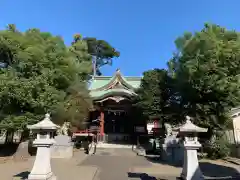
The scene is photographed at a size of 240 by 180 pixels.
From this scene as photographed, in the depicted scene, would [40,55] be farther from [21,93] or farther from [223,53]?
[223,53]

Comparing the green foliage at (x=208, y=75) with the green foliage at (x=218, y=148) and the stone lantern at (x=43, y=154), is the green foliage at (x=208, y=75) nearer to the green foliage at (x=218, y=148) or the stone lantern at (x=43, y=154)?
the green foliage at (x=218, y=148)

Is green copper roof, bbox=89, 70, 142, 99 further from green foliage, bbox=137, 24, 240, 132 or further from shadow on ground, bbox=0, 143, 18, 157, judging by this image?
shadow on ground, bbox=0, 143, 18, 157

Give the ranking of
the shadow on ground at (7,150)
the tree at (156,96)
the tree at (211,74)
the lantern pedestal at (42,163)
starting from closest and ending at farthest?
the lantern pedestal at (42,163) < the tree at (211,74) < the shadow on ground at (7,150) < the tree at (156,96)

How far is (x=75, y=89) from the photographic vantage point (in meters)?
15.5

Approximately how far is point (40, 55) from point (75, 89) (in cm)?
372

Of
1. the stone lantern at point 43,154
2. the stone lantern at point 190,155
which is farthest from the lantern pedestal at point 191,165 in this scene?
the stone lantern at point 43,154

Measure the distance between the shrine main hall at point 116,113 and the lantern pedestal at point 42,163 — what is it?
1307 cm

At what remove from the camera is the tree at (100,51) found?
153 ft

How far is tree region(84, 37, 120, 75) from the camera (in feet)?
153

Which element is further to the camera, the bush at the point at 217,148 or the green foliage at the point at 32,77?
the bush at the point at 217,148

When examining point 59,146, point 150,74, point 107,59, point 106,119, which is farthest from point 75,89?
point 107,59

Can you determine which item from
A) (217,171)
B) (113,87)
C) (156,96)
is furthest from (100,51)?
(217,171)

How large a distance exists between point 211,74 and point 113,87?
14233mm

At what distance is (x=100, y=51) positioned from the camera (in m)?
48.2
